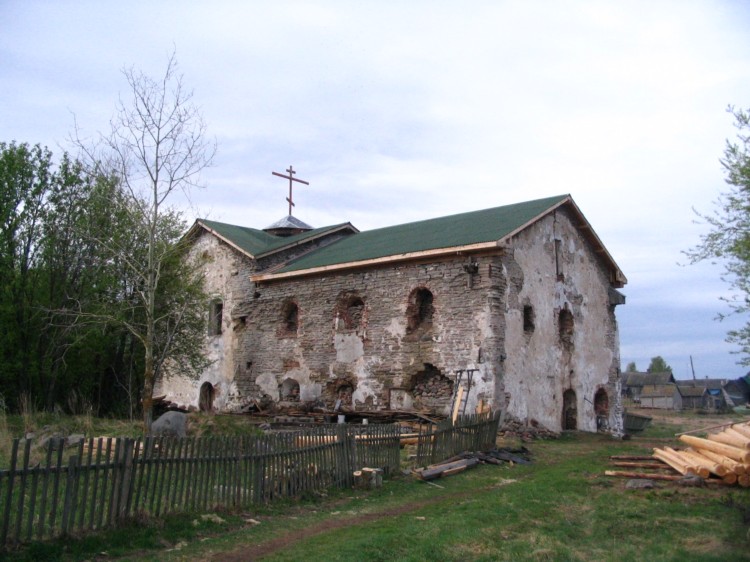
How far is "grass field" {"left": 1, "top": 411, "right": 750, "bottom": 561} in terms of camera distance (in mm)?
7766

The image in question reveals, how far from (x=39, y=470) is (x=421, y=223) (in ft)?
66.3

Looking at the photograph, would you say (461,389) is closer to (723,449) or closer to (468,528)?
(723,449)

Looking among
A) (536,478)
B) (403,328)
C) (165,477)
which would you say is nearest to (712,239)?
(536,478)

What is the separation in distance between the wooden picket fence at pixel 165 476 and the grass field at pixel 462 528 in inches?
9.3

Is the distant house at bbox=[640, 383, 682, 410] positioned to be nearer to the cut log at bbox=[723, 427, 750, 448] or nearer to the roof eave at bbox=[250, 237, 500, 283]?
the roof eave at bbox=[250, 237, 500, 283]

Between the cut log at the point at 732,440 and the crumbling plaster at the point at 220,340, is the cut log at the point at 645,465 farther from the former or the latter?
the crumbling plaster at the point at 220,340

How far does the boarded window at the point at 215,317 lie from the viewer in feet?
89.4

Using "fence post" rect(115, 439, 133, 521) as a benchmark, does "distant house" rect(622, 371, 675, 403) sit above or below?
above

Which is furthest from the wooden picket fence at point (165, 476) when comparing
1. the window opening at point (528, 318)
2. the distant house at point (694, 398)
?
the distant house at point (694, 398)

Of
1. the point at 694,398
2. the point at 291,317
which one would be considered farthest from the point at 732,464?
the point at 694,398

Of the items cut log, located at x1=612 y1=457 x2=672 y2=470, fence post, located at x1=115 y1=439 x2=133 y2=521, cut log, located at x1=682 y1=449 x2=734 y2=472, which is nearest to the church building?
cut log, located at x1=612 y1=457 x2=672 y2=470

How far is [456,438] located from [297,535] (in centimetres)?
691

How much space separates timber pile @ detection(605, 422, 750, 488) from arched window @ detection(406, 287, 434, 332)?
796 cm

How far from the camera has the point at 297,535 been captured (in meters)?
8.85
